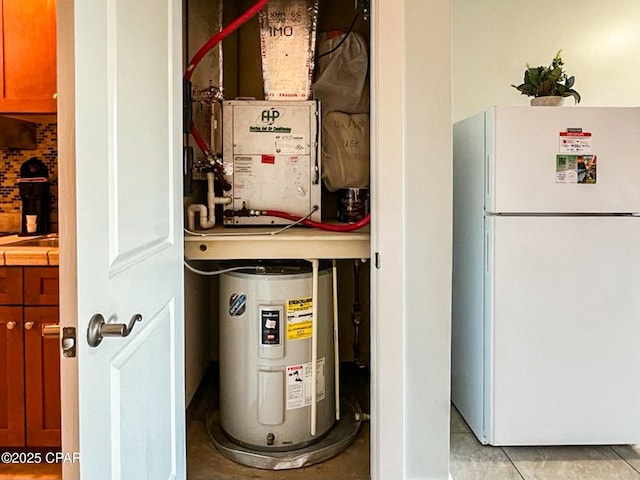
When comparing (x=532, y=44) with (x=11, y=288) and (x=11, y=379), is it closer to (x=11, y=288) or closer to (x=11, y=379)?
(x=11, y=288)

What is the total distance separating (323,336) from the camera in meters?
2.25

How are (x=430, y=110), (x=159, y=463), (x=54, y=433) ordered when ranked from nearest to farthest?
(x=159, y=463) → (x=430, y=110) → (x=54, y=433)

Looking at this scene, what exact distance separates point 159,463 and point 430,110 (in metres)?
1.35

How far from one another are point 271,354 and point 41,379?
0.90m

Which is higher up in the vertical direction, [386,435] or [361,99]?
[361,99]

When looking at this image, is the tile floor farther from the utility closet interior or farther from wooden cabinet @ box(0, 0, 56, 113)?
wooden cabinet @ box(0, 0, 56, 113)

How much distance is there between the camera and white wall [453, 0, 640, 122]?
3.04m

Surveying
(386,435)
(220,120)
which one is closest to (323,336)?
(386,435)

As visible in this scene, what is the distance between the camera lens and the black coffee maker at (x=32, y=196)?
7.91ft

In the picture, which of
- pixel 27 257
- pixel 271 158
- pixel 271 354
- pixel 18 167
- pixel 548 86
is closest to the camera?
pixel 27 257

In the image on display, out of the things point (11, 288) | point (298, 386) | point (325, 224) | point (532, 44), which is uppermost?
point (532, 44)

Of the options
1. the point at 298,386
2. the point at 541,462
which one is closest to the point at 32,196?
the point at 298,386

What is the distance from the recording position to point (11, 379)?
2.03 m

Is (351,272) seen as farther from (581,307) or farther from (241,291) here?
(581,307)
